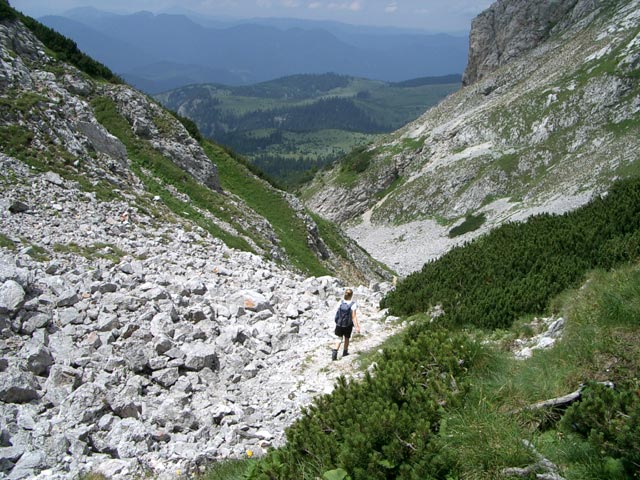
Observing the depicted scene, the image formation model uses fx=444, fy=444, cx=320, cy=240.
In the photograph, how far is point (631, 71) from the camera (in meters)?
62.8

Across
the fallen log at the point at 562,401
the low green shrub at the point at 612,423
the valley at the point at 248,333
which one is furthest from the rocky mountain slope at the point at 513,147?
the low green shrub at the point at 612,423

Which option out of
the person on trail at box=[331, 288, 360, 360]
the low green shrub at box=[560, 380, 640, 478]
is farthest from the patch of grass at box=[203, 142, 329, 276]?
the low green shrub at box=[560, 380, 640, 478]

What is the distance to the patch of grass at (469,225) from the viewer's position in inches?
2448

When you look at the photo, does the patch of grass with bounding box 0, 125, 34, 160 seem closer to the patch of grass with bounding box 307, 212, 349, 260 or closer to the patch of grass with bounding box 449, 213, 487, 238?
the patch of grass with bounding box 307, 212, 349, 260

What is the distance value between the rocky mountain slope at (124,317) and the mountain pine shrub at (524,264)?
2282 millimetres

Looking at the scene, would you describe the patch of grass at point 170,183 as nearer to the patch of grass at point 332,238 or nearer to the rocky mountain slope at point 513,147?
the patch of grass at point 332,238

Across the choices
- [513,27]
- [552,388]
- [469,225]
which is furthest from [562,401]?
[513,27]

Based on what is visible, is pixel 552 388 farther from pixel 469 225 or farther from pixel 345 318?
pixel 469 225

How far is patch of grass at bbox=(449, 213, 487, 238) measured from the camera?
62.2m

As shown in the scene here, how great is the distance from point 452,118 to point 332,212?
33.7 m

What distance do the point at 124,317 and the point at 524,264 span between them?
11.3 meters

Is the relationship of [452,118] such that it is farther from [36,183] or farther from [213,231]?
[36,183]

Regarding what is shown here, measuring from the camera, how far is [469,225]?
63188 mm

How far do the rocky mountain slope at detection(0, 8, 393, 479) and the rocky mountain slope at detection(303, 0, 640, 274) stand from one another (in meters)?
39.3
